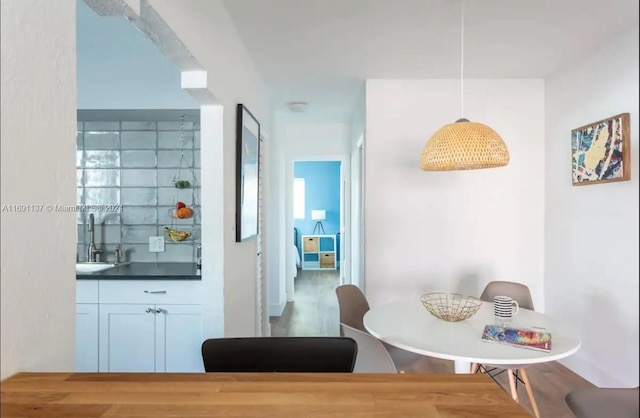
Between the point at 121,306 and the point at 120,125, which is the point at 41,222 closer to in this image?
the point at 121,306

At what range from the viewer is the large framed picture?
6.59 ft

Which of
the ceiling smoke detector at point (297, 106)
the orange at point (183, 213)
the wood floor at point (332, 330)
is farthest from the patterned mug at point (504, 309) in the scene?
the ceiling smoke detector at point (297, 106)

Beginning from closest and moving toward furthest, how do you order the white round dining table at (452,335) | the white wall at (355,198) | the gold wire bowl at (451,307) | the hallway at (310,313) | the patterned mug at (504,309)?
the white round dining table at (452,335) → the patterned mug at (504,309) → the gold wire bowl at (451,307) → the hallway at (310,313) → the white wall at (355,198)

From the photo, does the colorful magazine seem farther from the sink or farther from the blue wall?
the blue wall

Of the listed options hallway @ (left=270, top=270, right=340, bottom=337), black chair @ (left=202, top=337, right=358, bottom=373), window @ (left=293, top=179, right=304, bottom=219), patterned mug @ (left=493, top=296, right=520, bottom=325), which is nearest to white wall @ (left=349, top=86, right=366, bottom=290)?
hallway @ (left=270, top=270, right=340, bottom=337)

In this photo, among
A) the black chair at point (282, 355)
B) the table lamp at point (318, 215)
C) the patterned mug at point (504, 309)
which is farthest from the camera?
the table lamp at point (318, 215)

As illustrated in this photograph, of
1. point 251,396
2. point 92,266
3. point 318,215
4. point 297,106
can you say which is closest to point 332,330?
point 92,266

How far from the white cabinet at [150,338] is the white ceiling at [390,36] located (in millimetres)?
1631

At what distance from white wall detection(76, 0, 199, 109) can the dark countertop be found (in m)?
1.05

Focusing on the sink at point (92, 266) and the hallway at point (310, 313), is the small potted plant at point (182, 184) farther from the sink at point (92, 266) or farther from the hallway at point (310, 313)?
the hallway at point (310, 313)

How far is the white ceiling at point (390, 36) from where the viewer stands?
1721mm

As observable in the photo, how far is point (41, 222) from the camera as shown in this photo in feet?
1.96

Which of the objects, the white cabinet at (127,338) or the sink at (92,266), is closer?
the white cabinet at (127,338)

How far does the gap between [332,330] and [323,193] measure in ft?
13.5
